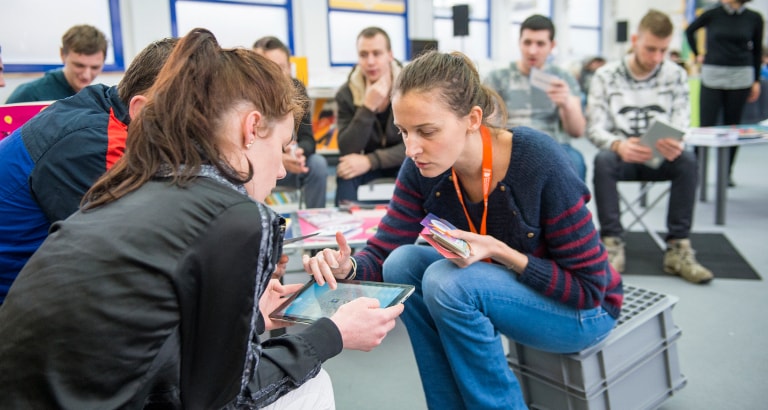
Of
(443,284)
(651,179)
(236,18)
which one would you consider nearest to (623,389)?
(443,284)

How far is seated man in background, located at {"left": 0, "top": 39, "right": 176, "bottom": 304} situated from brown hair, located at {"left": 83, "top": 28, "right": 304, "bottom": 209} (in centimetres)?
39

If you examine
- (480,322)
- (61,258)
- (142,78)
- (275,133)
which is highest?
(142,78)

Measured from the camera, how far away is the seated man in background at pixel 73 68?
283cm

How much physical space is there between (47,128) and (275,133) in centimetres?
65

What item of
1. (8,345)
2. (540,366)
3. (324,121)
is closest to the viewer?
(8,345)

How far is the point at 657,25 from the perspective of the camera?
2916 millimetres

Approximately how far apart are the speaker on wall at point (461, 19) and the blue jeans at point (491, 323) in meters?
3.64

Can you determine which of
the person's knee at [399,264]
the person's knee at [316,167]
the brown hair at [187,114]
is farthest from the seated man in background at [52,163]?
the person's knee at [316,167]

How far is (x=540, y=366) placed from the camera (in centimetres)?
156

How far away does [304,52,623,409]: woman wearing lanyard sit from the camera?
1.35m

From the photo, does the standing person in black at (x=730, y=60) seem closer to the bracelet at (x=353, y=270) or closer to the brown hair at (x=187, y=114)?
the bracelet at (x=353, y=270)

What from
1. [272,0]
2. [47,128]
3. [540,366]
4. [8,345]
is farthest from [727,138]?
[272,0]

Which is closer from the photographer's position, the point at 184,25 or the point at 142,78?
the point at 142,78

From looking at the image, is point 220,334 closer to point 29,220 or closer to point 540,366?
point 29,220
